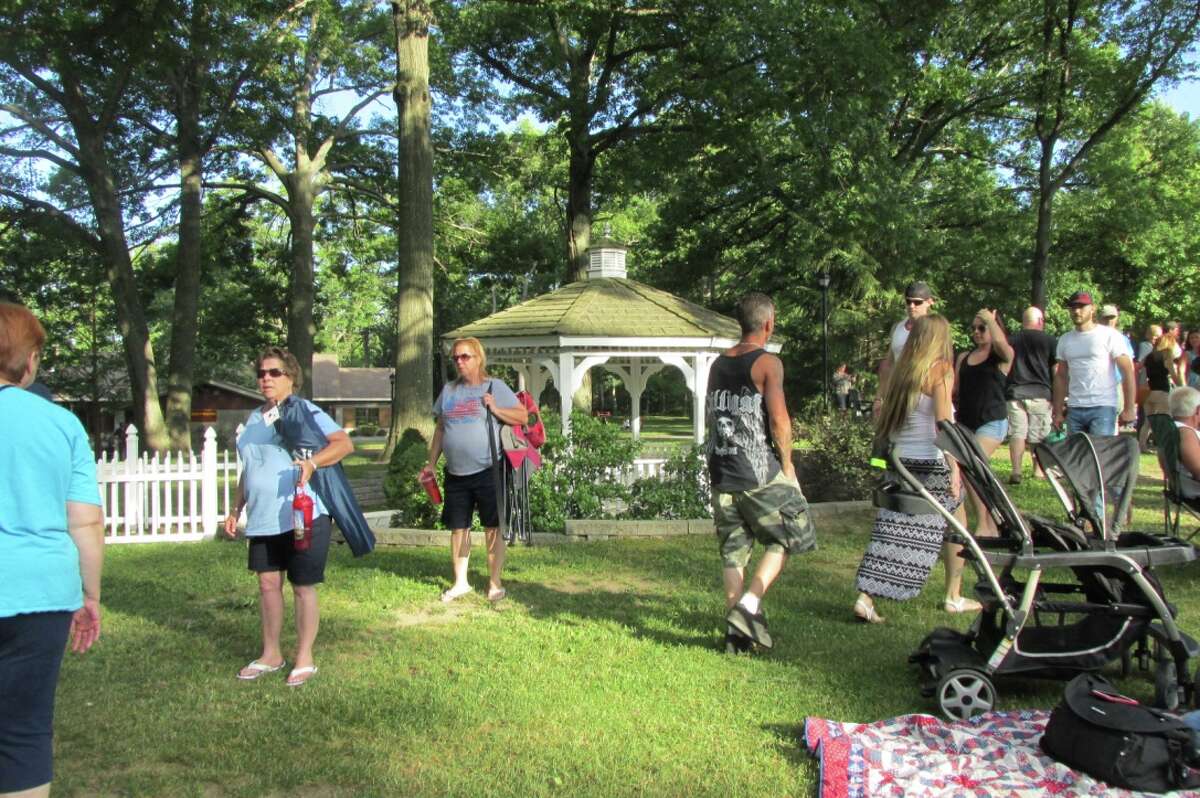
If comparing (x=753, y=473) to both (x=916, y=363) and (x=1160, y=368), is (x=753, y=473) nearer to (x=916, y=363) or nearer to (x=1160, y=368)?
(x=916, y=363)

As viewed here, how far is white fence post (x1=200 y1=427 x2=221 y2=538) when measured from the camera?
991cm

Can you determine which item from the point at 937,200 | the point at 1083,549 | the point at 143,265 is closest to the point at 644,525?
the point at 1083,549

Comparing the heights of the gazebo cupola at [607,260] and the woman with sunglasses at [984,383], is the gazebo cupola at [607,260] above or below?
above

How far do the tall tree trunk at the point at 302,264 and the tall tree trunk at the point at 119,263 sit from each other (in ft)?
14.6

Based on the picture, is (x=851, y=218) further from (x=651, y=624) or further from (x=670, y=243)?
(x=651, y=624)

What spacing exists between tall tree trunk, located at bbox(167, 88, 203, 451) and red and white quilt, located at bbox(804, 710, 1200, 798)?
20.8 m

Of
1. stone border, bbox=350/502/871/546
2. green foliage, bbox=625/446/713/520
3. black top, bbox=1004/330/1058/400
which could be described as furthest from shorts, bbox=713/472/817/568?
black top, bbox=1004/330/1058/400

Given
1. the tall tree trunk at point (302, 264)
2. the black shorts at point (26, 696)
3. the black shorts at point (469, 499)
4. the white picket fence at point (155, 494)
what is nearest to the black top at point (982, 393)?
the black shorts at point (469, 499)

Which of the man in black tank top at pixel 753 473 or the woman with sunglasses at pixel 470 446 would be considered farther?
the woman with sunglasses at pixel 470 446

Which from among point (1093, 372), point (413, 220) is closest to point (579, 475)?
point (1093, 372)

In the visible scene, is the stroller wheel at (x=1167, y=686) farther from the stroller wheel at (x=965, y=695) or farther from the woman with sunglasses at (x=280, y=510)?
the woman with sunglasses at (x=280, y=510)

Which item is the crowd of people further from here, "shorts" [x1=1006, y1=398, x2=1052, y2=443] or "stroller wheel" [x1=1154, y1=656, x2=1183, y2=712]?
"shorts" [x1=1006, y1=398, x2=1052, y2=443]

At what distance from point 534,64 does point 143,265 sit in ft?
48.6

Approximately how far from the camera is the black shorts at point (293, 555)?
15.1 ft
